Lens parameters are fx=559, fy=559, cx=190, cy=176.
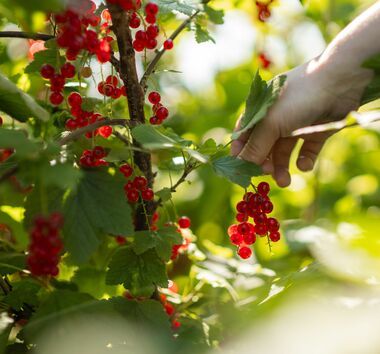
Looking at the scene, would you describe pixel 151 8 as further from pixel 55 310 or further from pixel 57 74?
pixel 55 310

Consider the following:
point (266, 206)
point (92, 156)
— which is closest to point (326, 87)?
point (266, 206)

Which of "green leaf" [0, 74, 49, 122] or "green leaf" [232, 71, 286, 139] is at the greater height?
"green leaf" [0, 74, 49, 122]

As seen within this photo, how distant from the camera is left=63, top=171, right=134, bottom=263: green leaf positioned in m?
0.96

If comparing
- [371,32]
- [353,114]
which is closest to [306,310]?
[353,114]

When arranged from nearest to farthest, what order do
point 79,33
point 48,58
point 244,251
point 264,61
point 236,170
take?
1. point 79,33
2. point 236,170
3. point 48,58
4. point 244,251
5. point 264,61

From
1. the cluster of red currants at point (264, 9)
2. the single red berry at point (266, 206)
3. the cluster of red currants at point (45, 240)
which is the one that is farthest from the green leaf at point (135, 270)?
the cluster of red currants at point (264, 9)

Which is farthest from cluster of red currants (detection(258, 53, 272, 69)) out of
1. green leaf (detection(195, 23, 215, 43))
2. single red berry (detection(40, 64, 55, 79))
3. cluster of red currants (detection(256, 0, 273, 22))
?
single red berry (detection(40, 64, 55, 79))

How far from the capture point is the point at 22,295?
1148mm

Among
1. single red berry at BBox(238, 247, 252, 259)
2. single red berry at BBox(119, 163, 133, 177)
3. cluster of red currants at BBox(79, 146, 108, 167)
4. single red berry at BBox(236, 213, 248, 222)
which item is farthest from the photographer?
single red berry at BBox(238, 247, 252, 259)

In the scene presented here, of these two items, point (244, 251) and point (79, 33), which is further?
point (244, 251)

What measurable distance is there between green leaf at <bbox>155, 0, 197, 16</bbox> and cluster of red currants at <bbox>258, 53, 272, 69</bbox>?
43.0 inches

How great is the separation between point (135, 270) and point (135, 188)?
0.17 meters

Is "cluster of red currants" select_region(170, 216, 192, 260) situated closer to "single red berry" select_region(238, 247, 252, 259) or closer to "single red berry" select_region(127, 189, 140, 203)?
"single red berry" select_region(238, 247, 252, 259)

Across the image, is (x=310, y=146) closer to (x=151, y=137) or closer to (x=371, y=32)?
(x=371, y=32)
